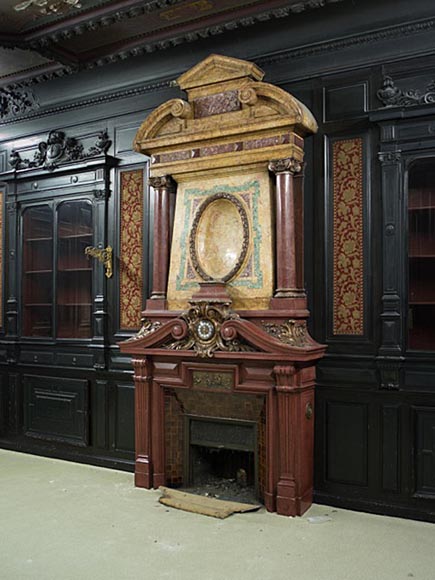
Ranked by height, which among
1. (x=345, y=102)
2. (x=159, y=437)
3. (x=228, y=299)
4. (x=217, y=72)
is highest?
(x=217, y=72)

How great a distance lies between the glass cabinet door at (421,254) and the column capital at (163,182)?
176cm

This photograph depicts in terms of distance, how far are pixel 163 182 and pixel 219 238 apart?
63 cm

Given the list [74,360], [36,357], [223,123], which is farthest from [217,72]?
[36,357]

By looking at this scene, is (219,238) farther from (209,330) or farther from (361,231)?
(361,231)

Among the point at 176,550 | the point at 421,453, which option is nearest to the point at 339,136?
the point at 421,453

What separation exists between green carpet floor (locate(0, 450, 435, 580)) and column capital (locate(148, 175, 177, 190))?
2304 mm

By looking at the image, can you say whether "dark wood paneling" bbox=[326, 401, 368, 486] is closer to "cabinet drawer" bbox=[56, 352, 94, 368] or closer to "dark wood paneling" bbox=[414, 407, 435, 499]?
"dark wood paneling" bbox=[414, 407, 435, 499]

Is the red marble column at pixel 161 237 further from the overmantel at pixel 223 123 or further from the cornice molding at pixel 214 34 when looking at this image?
the cornice molding at pixel 214 34

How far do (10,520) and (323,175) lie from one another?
3128 mm

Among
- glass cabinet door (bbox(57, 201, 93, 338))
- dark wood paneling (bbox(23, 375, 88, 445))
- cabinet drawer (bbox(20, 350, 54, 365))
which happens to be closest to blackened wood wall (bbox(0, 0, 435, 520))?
glass cabinet door (bbox(57, 201, 93, 338))

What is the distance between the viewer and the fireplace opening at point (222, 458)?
4.30 meters

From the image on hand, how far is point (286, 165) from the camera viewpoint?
4.15 metres

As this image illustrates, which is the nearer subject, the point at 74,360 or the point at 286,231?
the point at 286,231

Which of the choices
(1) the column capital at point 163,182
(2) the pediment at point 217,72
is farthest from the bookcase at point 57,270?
(2) the pediment at point 217,72
